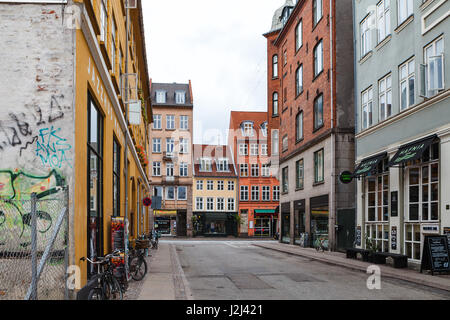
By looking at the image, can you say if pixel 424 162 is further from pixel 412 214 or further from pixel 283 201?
pixel 283 201

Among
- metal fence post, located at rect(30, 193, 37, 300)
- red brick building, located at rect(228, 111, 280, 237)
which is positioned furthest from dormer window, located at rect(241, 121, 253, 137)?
metal fence post, located at rect(30, 193, 37, 300)

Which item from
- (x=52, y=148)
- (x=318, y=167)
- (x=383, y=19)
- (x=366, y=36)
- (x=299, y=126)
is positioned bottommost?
(x=52, y=148)

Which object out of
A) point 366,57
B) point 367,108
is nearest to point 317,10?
point 366,57

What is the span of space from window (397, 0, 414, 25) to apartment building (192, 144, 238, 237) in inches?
1846

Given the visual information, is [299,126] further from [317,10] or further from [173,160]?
[173,160]

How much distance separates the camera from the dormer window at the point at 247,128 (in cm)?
7069

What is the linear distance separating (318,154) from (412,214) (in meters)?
12.5

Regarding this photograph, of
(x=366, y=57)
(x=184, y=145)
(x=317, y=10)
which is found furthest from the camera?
(x=184, y=145)

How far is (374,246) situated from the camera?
20766 mm

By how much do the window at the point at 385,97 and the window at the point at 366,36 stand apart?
220 centimetres

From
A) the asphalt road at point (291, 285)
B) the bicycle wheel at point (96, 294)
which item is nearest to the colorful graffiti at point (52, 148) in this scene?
the bicycle wheel at point (96, 294)

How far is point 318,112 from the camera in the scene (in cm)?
3017

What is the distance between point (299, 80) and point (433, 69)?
1868 cm

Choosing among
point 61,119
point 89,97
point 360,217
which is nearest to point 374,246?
point 360,217
